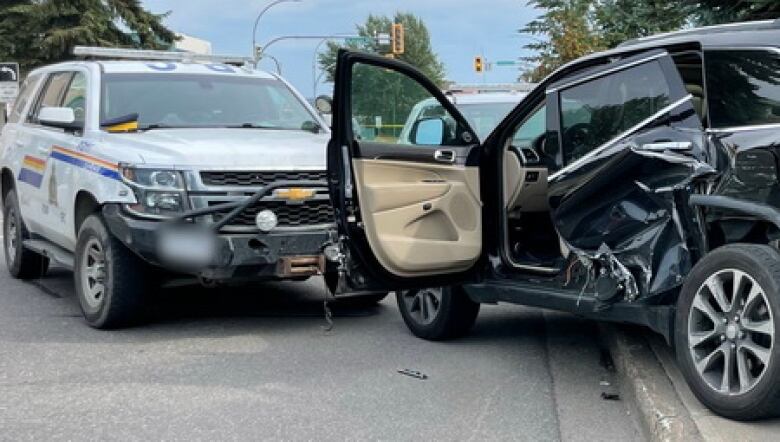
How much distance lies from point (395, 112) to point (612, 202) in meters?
1.61

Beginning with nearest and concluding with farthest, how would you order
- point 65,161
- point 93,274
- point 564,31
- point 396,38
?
1. point 93,274
2. point 65,161
3. point 564,31
4. point 396,38

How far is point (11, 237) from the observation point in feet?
29.4

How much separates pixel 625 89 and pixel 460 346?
2251mm

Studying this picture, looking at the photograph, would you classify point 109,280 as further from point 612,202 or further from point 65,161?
point 612,202

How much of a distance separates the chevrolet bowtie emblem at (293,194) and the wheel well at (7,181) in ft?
12.6

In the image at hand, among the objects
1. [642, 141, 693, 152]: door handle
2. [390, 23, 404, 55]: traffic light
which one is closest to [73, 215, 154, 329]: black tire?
[642, 141, 693, 152]: door handle

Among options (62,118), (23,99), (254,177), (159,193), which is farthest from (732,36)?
(23,99)

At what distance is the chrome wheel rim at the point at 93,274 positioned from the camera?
6.50 metres

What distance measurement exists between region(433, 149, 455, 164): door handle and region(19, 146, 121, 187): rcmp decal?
2351 millimetres

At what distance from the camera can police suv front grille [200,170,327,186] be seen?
6141 millimetres

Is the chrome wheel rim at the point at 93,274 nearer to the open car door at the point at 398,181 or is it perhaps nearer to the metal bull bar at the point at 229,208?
Answer: the metal bull bar at the point at 229,208

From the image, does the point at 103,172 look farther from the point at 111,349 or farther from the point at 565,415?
the point at 565,415

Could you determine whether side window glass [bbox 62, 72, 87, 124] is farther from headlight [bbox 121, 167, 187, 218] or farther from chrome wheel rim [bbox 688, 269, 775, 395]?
chrome wheel rim [bbox 688, 269, 775, 395]

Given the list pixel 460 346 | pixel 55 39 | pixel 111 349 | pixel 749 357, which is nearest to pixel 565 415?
pixel 749 357
